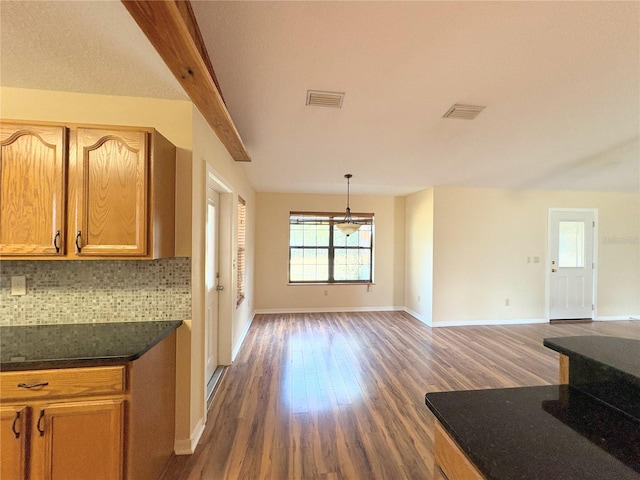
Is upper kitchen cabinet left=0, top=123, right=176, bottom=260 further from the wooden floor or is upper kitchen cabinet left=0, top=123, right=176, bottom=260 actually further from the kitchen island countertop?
the kitchen island countertop

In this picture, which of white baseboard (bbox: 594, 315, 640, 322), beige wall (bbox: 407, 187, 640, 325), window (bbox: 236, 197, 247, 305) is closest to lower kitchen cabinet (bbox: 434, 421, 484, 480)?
window (bbox: 236, 197, 247, 305)

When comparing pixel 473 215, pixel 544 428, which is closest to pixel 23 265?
pixel 544 428

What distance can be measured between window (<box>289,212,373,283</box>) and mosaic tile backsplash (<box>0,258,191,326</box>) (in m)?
3.82

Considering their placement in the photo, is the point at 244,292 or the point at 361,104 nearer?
the point at 361,104

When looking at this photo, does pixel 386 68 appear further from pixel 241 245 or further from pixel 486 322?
pixel 486 322

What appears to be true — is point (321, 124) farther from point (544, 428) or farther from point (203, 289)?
point (544, 428)

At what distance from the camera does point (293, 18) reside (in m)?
1.54

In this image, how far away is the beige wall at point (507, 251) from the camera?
4.64 metres

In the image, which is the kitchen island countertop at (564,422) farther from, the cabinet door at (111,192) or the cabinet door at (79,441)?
the cabinet door at (111,192)

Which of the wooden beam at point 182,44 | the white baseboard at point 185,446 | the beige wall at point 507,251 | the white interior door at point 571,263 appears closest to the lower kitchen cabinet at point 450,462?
the white baseboard at point 185,446

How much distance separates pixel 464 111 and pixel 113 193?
291 cm

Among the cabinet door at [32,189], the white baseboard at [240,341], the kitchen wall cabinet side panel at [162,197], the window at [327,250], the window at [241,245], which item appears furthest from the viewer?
the window at [327,250]

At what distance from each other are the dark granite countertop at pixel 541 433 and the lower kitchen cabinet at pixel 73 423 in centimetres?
146

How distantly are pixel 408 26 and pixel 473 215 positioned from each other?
12.9 feet
